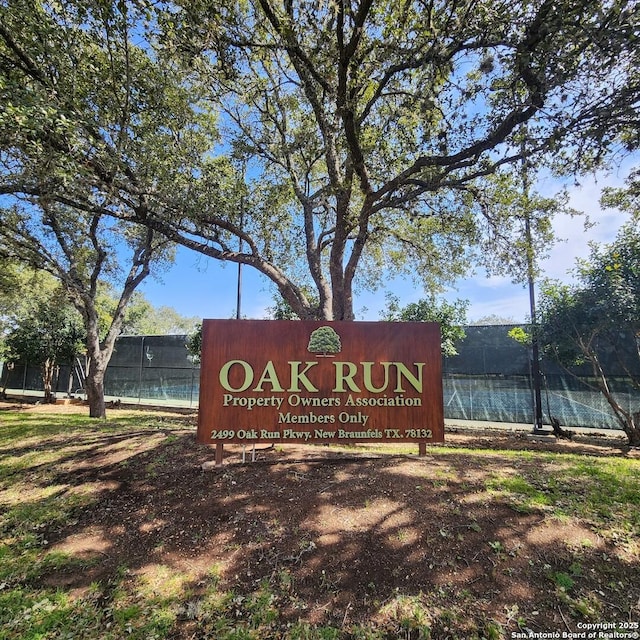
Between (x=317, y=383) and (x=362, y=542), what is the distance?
1826 mm

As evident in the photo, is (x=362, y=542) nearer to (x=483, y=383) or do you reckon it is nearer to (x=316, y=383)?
(x=316, y=383)

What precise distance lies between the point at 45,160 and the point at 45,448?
4381mm

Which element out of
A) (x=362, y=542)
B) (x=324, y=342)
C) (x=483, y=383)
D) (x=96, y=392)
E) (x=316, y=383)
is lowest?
(x=362, y=542)

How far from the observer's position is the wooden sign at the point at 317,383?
14.1 ft

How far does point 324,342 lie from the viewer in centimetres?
445

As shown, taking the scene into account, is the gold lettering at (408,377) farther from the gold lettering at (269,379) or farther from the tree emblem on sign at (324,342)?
the gold lettering at (269,379)

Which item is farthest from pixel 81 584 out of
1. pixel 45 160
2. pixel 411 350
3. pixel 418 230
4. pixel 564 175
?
pixel 418 230

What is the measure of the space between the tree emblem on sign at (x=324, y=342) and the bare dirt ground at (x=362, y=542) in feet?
4.56

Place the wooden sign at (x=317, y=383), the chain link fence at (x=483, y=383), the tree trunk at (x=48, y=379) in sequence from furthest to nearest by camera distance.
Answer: the tree trunk at (x=48, y=379) < the chain link fence at (x=483, y=383) < the wooden sign at (x=317, y=383)

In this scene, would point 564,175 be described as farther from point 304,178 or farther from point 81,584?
point 81,584

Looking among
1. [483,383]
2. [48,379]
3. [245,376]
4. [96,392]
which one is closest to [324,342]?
[245,376]

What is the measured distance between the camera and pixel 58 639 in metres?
2.22

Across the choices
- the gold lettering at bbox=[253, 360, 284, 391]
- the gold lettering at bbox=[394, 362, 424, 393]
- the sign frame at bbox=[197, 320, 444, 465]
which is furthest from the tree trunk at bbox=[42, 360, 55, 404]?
the gold lettering at bbox=[394, 362, 424, 393]

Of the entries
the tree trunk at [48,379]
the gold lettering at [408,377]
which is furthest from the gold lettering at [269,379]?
the tree trunk at [48,379]
